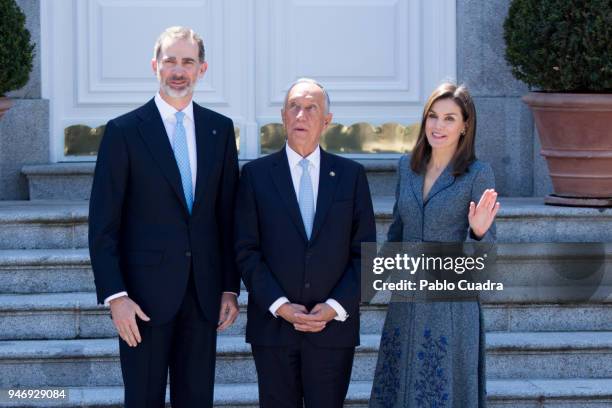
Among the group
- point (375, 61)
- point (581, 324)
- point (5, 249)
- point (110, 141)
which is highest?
point (375, 61)

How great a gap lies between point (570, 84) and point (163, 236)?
2659 mm

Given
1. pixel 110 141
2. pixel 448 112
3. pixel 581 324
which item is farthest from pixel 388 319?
pixel 581 324

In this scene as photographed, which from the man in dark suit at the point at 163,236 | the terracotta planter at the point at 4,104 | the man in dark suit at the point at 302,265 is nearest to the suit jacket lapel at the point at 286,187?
the man in dark suit at the point at 302,265

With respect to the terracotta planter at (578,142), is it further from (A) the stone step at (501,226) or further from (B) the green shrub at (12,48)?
(B) the green shrub at (12,48)

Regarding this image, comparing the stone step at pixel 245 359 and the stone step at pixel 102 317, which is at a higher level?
the stone step at pixel 102 317

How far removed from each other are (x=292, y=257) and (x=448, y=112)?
75cm

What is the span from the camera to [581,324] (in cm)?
550

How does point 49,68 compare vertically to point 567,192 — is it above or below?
above

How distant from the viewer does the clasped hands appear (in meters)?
3.88

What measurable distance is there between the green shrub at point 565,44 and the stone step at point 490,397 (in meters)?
1.53

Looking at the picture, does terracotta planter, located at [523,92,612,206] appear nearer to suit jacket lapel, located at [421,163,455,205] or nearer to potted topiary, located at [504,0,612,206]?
potted topiary, located at [504,0,612,206]

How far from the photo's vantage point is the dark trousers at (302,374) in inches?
156

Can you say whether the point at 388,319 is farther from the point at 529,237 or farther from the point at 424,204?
the point at 529,237

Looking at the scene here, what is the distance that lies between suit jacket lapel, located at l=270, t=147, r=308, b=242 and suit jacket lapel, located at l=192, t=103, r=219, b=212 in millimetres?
223
